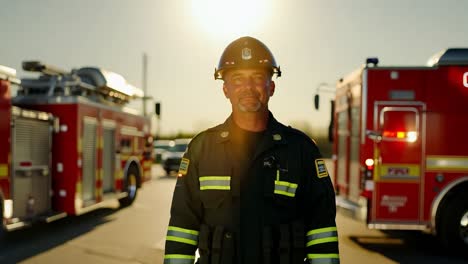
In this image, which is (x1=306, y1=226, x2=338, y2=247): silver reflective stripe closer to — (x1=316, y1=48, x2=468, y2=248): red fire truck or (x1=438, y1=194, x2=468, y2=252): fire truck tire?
(x1=316, y1=48, x2=468, y2=248): red fire truck

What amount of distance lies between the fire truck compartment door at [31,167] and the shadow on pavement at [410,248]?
5143mm

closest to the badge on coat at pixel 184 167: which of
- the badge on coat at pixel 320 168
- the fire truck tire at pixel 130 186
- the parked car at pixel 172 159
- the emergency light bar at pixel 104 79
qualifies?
the badge on coat at pixel 320 168

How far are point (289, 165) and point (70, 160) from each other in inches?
302

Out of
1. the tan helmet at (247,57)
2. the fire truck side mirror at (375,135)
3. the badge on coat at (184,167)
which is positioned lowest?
the badge on coat at (184,167)

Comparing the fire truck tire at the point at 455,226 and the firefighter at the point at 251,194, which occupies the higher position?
the firefighter at the point at 251,194

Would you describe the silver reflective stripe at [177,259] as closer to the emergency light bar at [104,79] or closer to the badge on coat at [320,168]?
the badge on coat at [320,168]

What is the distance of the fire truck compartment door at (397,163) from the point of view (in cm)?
771

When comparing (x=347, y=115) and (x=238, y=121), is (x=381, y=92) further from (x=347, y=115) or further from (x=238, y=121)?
(x=238, y=121)

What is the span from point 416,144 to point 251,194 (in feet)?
18.6

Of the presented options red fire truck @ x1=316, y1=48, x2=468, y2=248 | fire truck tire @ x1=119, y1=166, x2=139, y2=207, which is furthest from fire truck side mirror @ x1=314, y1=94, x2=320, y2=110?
fire truck tire @ x1=119, y1=166, x2=139, y2=207

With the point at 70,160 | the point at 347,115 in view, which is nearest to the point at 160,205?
the point at 70,160

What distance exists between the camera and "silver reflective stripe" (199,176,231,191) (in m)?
2.60

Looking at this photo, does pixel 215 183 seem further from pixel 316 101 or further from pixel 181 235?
pixel 316 101

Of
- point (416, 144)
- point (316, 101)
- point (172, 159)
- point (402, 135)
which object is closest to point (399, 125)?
point (402, 135)
